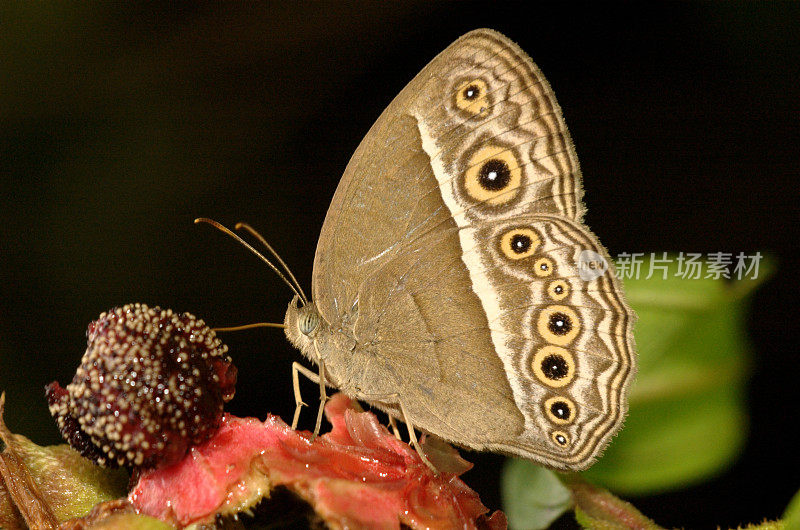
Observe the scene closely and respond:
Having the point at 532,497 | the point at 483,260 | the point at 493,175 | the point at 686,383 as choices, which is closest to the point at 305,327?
the point at 483,260

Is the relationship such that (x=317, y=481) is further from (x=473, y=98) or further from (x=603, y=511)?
(x=473, y=98)

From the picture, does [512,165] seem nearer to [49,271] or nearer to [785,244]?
[785,244]

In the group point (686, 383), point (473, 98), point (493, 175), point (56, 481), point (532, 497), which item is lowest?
point (532, 497)

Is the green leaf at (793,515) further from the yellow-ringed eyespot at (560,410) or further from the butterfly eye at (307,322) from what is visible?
the butterfly eye at (307,322)

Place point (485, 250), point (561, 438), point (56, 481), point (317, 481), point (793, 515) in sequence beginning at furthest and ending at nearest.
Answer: point (485, 250), point (561, 438), point (793, 515), point (56, 481), point (317, 481)

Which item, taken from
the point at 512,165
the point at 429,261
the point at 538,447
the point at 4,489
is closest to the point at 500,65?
the point at 512,165

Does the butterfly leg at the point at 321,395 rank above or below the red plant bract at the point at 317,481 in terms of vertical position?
below

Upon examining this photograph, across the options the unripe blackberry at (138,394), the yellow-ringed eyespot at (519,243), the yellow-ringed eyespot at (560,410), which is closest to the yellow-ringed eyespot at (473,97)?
the yellow-ringed eyespot at (519,243)
